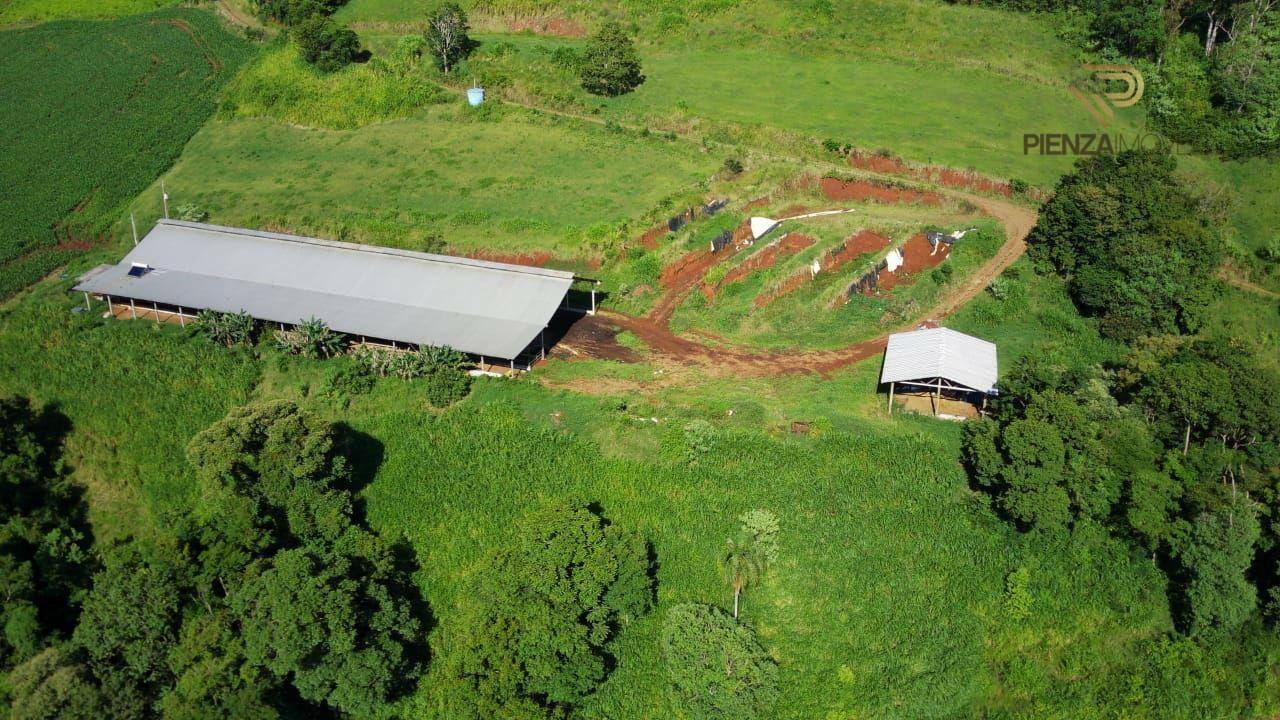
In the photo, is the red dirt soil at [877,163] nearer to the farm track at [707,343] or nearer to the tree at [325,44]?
the farm track at [707,343]

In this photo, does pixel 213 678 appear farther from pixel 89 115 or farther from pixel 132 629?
Result: pixel 89 115

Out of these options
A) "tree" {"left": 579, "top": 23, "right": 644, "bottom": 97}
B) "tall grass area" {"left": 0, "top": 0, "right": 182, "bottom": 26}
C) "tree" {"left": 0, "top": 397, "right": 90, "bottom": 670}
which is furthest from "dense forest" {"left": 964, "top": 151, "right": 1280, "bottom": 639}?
"tall grass area" {"left": 0, "top": 0, "right": 182, "bottom": 26}

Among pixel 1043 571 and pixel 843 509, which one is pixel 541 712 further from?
pixel 1043 571

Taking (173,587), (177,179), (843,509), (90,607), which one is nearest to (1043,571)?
(843,509)

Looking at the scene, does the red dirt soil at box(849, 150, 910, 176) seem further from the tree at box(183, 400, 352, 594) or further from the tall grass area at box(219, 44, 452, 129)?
the tree at box(183, 400, 352, 594)

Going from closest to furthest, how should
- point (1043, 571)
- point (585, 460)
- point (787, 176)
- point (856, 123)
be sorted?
1. point (1043, 571)
2. point (585, 460)
3. point (787, 176)
4. point (856, 123)

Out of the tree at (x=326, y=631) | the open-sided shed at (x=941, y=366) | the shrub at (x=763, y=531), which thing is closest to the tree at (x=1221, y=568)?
the open-sided shed at (x=941, y=366)
